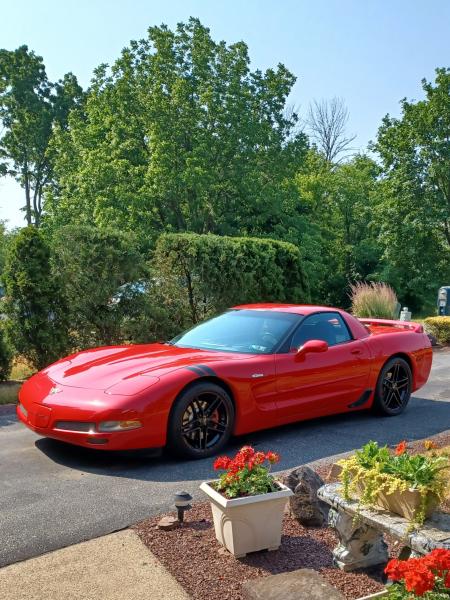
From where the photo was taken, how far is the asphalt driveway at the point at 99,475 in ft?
12.3

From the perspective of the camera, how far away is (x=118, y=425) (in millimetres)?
4812

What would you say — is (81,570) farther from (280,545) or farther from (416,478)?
(416,478)

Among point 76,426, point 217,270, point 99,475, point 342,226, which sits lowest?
point 99,475

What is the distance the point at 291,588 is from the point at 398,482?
0.69 meters

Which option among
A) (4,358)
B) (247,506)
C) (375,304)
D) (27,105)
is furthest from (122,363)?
(27,105)

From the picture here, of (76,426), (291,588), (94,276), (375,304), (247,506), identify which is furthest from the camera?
(375,304)

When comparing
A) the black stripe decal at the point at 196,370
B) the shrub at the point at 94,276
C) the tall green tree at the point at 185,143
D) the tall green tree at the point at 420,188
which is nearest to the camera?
the black stripe decal at the point at 196,370

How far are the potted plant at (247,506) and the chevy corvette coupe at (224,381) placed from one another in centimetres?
157

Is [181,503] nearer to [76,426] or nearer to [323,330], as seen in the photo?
[76,426]

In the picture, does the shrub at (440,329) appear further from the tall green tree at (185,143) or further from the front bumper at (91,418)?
the front bumper at (91,418)

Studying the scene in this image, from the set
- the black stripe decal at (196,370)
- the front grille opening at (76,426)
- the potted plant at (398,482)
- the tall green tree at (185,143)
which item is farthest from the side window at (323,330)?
the tall green tree at (185,143)

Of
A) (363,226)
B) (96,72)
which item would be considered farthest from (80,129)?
(363,226)

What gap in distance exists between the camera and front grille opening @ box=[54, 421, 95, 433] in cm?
481

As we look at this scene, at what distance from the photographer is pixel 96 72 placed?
78.0 ft
